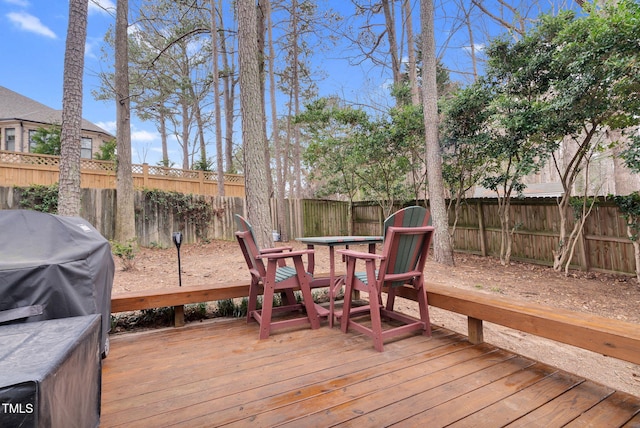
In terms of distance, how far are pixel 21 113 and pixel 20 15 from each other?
13.7 feet

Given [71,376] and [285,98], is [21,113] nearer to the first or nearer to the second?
[285,98]

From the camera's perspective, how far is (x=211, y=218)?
29.7ft

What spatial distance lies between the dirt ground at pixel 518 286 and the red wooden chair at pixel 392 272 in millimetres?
1252

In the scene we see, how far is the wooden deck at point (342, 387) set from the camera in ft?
4.28

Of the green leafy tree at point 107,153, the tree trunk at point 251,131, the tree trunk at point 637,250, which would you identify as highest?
the green leafy tree at point 107,153

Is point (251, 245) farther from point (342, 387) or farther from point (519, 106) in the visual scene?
point (519, 106)

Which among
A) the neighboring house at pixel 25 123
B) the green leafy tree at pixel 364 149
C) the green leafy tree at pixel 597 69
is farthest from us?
the neighboring house at pixel 25 123

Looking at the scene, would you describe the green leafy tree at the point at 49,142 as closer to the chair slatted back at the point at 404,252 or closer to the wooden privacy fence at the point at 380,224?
the wooden privacy fence at the point at 380,224

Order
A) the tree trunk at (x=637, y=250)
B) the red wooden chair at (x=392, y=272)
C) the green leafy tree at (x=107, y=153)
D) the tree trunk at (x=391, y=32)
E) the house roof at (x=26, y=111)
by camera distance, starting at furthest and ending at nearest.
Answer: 1. the house roof at (x=26, y=111)
2. the green leafy tree at (x=107, y=153)
3. the tree trunk at (x=391, y=32)
4. the tree trunk at (x=637, y=250)
5. the red wooden chair at (x=392, y=272)

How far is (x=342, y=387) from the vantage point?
156cm

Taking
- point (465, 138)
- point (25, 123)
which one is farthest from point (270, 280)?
point (25, 123)

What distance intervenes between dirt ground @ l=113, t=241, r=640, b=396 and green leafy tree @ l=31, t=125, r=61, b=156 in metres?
6.46

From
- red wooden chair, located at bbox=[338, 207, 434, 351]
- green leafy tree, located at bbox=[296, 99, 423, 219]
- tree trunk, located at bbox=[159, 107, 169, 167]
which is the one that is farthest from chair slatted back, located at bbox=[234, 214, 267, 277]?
tree trunk, located at bbox=[159, 107, 169, 167]

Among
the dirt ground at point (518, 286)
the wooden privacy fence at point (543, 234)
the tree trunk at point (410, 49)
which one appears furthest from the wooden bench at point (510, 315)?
the tree trunk at point (410, 49)
